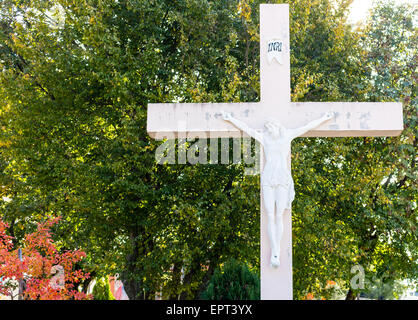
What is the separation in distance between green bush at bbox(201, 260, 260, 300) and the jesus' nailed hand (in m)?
0.32

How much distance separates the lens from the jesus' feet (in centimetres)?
455

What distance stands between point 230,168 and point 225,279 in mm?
4938

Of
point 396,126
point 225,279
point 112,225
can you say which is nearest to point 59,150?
point 112,225

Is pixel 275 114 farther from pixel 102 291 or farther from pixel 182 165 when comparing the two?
pixel 102 291

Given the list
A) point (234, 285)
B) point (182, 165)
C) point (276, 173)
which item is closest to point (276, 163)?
point (276, 173)

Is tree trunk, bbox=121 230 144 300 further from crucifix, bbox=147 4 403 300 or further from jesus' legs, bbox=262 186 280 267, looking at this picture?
jesus' legs, bbox=262 186 280 267

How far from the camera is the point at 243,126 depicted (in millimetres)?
5055

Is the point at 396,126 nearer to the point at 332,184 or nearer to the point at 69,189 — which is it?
the point at 332,184

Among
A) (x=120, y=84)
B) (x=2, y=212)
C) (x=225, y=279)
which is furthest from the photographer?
(x=2, y=212)

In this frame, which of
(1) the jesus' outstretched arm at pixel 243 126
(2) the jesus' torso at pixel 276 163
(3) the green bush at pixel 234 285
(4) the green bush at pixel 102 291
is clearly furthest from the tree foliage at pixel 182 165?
(4) the green bush at pixel 102 291

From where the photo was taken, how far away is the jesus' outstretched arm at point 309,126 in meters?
4.98

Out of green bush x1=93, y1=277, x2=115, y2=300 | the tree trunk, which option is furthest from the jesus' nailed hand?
green bush x1=93, y1=277, x2=115, y2=300

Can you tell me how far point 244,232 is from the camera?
8.90 meters

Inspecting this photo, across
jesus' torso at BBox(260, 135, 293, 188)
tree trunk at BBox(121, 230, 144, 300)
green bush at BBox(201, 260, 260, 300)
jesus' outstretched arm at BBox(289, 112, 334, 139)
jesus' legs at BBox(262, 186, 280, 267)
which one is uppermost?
jesus' outstretched arm at BBox(289, 112, 334, 139)
